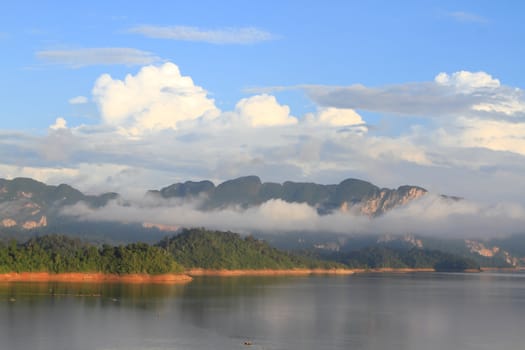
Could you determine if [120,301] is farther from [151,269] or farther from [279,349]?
[151,269]

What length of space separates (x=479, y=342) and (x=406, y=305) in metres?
49.4

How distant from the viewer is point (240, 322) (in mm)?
89562

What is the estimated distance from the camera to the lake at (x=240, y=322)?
71.7 metres

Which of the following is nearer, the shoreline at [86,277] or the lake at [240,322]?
the lake at [240,322]

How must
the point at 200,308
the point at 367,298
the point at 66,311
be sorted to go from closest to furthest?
the point at 66,311, the point at 200,308, the point at 367,298

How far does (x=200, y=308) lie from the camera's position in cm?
10650

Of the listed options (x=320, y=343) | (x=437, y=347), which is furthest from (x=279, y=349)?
(x=437, y=347)

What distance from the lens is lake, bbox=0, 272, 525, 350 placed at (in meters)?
71.7

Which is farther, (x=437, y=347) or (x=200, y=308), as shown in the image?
(x=200, y=308)

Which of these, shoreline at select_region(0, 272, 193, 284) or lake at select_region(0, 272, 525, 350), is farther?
shoreline at select_region(0, 272, 193, 284)

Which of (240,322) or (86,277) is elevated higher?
(86,277)

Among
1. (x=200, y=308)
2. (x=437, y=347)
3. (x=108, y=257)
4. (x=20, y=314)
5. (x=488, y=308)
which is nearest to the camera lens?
(x=437, y=347)

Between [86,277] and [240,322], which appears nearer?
[240,322]

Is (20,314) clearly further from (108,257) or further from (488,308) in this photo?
(108,257)
